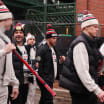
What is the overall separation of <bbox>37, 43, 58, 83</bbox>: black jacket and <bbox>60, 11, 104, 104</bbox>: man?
1.63m

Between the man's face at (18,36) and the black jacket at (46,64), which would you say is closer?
the man's face at (18,36)

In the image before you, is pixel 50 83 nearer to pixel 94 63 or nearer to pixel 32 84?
pixel 32 84

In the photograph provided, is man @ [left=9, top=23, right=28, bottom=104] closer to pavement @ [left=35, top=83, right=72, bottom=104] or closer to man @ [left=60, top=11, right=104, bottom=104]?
pavement @ [left=35, top=83, right=72, bottom=104]

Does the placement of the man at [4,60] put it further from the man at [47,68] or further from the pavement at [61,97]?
the pavement at [61,97]

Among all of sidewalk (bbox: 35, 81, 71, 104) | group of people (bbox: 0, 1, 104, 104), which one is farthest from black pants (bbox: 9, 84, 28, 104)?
group of people (bbox: 0, 1, 104, 104)

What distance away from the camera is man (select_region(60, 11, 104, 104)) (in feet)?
10.2

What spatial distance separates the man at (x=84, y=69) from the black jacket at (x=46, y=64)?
163cm

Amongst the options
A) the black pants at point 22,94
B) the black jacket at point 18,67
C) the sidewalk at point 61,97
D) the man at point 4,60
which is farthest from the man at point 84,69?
the sidewalk at point 61,97

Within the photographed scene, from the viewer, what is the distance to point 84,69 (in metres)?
3.11

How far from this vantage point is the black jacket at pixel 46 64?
501 cm

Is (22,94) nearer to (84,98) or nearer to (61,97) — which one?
(61,97)

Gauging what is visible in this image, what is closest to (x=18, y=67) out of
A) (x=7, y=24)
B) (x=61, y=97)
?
(x=7, y=24)

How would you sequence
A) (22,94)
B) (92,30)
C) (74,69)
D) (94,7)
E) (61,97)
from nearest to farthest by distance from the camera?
(74,69)
(92,30)
(22,94)
(61,97)
(94,7)

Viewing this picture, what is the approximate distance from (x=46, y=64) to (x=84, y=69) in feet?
6.54
